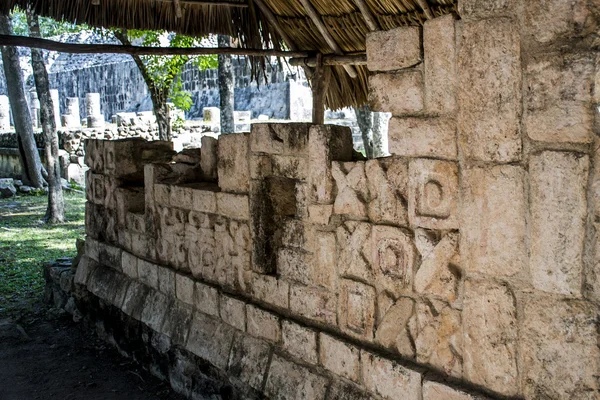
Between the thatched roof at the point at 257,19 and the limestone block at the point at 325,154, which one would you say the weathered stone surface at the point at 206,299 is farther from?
the thatched roof at the point at 257,19

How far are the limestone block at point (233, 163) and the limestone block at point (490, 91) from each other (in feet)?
5.37

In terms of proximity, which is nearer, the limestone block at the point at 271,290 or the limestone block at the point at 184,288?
the limestone block at the point at 271,290

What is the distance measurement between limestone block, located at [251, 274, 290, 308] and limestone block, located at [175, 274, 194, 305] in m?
0.71

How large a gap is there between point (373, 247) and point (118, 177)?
10.1 feet

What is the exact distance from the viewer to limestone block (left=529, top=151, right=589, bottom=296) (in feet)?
7.07

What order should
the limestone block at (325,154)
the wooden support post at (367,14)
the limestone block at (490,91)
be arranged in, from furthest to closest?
1. the wooden support post at (367,14)
2. the limestone block at (325,154)
3. the limestone block at (490,91)

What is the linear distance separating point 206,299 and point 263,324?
0.67 metres

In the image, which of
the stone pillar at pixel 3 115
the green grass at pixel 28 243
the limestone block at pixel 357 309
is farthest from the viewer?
the stone pillar at pixel 3 115

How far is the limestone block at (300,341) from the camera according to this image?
330 cm

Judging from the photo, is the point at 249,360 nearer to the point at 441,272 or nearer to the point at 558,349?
the point at 441,272

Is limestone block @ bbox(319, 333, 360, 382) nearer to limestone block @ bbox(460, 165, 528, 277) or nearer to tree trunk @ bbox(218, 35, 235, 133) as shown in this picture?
limestone block @ bbox(460, 165, 528, 277)

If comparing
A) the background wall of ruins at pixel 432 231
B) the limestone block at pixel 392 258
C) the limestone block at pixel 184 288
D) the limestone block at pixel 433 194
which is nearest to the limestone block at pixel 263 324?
the background wall of ruins at pixel 432 231

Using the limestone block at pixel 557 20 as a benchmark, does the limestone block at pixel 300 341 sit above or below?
below

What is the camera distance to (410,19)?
4.77 metres
